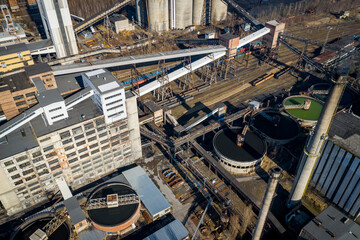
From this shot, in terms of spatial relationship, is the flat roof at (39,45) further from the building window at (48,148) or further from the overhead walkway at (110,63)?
the building window at (48,148)

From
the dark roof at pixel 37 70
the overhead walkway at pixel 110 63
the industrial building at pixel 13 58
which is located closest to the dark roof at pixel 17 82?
the dark roof at pixel 37 70

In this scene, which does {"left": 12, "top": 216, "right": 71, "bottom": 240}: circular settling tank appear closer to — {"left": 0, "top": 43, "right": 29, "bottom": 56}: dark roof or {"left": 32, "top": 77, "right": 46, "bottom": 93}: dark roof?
{"left": 32, "top": 77, "right": 46, "bottom": 93}: dark roof

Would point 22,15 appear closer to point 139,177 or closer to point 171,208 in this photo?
point 139,177

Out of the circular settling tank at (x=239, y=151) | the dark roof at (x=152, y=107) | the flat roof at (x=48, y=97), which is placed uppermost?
the flat roof at (x=48, y=97)

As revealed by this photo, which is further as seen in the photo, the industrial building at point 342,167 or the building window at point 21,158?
the industrial building at point 342,167

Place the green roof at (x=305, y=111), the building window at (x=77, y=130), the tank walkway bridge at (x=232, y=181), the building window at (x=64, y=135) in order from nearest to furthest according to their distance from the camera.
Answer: the tank walkway bridge at (x=232, y=181) → the building window at (x=64, y=135) → the building window at (x=77, y=130) → the green roof at (x=305, y=111)
